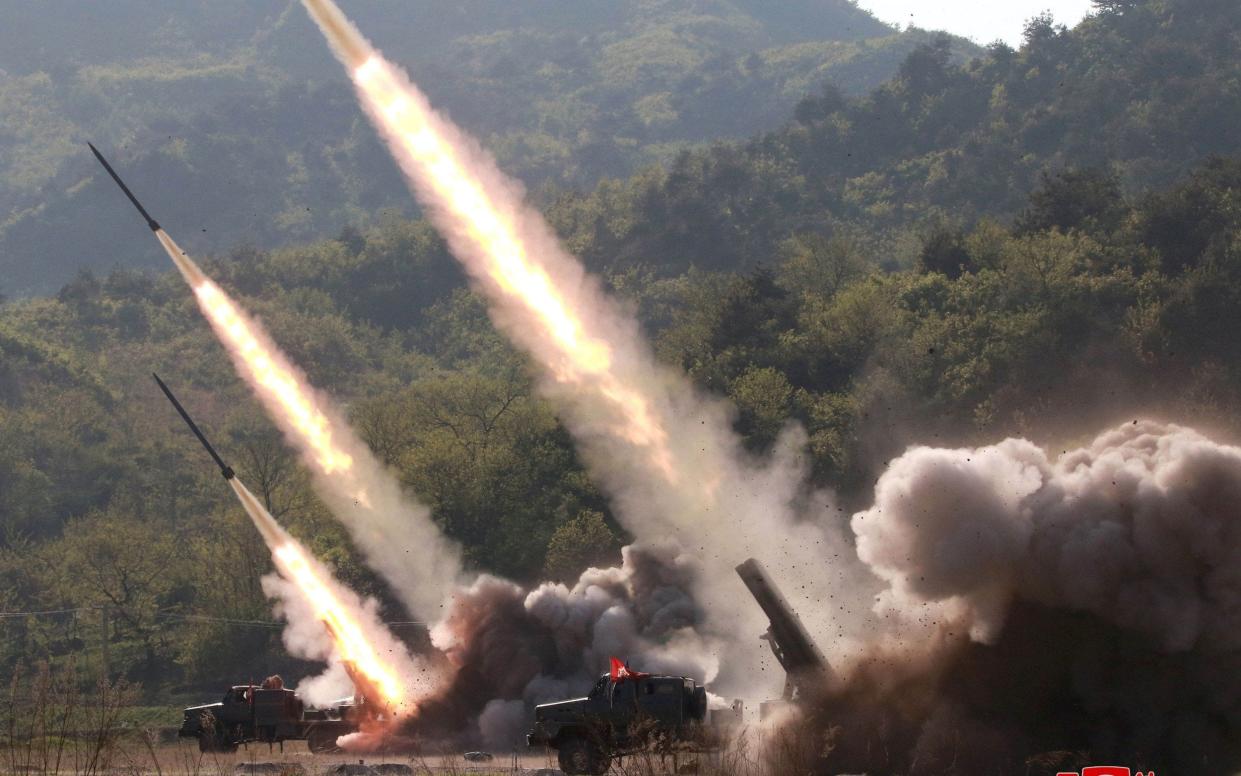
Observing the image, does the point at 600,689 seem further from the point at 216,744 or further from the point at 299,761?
the point at 216,744

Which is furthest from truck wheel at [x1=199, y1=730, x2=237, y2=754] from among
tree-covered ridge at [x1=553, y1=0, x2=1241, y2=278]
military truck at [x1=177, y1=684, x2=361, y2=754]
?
tree-covered ridge at [x1=553, y1=0, x2=1241, y2=278]

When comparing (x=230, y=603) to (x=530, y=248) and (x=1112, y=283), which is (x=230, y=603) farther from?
(x=1112, y=283)

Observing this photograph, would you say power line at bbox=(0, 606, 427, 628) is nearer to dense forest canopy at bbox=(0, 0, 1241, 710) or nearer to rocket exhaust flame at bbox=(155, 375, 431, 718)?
dense forest canopy at bbox=(0, 0, 1241, 710)

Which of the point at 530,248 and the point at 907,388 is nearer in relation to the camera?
the point at 530,248

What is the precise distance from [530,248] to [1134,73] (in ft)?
423

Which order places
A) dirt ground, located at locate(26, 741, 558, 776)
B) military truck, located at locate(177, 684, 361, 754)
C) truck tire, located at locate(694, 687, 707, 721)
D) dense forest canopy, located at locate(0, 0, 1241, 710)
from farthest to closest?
dense forest canopy, located at locate(0, 0, 1241, 710)
military truck, located at locate(177, 684, 361, 754)
truck tire, located at locate(694, 687, 707, 721)
dirt ground, located at locate(26, 741, 558, 776)

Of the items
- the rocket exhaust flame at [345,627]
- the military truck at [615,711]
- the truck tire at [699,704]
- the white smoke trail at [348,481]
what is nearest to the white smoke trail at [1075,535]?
the truck tire at [699,704]

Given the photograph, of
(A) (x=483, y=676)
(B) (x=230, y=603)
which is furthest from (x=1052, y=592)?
(B) (x=230, y=603)

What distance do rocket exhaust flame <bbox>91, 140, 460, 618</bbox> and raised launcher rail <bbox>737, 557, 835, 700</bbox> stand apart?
913 inches

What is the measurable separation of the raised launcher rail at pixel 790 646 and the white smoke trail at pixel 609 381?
470 inches

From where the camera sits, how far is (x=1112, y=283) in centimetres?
8506

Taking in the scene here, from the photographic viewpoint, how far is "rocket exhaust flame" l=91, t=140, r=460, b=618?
62.0m

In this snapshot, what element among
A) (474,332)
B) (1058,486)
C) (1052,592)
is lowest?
(1052,592)

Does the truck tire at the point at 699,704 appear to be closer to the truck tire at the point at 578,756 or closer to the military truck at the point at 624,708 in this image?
the military truck at the point at 624,708
